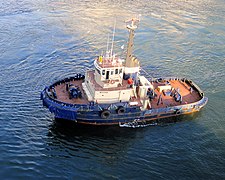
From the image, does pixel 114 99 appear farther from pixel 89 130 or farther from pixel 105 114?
pixel 89 130

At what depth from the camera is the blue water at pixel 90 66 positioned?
91.0ft

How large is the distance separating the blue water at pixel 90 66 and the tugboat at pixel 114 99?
1394 millimetres

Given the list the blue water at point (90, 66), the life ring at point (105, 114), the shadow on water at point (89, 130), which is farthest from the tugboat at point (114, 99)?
the blue water at point (90, 66)

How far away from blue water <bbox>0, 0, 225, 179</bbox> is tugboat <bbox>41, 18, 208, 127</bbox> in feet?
4.57

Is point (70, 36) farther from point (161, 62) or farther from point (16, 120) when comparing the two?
point (16, 120)

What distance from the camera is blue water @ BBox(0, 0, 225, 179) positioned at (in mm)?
27734

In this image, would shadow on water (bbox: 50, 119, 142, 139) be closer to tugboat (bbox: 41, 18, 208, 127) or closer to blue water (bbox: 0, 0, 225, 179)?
blue water (bbox: 0, 0, 225, 179)

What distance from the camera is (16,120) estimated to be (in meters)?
32.7

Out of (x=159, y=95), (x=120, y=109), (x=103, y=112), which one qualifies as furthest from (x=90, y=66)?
(x=103, y=112)

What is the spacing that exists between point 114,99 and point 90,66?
1555cm

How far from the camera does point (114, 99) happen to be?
3253cm

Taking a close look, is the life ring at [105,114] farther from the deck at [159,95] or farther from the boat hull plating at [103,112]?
the deck at [159,95]

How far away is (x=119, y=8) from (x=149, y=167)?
53.3 m

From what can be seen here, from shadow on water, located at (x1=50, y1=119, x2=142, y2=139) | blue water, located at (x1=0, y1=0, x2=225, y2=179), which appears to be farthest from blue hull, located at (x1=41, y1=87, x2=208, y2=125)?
blue water, located at (x1=0, y1=0, x2=225, y2=179)
